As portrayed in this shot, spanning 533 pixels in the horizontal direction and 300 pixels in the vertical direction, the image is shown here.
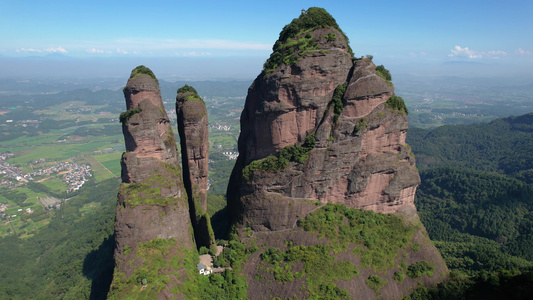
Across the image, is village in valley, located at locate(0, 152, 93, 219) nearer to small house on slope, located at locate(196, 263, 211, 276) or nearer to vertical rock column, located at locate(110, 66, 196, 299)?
vertical rock column, located at locate(110, 66, 196, 299)

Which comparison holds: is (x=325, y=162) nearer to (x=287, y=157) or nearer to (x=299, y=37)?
(x=287, y=157)

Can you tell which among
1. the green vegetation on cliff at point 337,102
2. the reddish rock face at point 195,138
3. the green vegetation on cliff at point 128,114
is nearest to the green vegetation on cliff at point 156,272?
the reddish rock face at point 195,138

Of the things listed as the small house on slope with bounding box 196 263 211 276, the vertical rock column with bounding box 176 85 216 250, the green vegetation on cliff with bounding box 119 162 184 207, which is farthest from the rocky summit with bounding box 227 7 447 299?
the green vegetation on cliff with bounding box 119 162 184 207

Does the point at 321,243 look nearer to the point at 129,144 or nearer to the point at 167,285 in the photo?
the point at 167,285

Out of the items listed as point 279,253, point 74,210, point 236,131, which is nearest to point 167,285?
point 279,253

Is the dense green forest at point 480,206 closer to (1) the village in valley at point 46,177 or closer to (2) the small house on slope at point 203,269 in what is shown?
(2) the small house on slope at point 203,269

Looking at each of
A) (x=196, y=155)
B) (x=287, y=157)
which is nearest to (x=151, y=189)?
(x=196, y=155)
